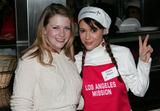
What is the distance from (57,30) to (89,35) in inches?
8.1

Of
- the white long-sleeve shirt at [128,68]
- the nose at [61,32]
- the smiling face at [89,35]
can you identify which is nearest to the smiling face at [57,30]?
the nose at [61,32]

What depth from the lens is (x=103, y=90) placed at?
1854mm

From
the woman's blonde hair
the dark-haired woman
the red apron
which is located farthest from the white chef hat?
the red apron

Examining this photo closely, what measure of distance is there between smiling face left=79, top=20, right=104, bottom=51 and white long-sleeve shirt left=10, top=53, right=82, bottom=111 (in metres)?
0.17

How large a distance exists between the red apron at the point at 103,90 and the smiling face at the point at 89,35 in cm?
13

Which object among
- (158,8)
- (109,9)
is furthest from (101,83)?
(158,8)

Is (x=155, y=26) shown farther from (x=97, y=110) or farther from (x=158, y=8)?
(x=97, y=110)

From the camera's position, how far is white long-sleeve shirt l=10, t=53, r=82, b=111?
160cm

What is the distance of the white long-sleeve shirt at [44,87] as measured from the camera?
62.9 inches

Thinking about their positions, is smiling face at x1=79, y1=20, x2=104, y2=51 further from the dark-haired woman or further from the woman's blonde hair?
the woman's blonde hair

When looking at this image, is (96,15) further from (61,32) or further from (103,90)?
(103,90)

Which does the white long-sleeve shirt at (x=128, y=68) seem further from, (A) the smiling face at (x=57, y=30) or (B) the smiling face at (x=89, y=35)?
(A) the smiling face at (x=57, y=30)

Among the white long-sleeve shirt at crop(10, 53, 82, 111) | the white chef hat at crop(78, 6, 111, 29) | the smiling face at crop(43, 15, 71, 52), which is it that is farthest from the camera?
the white chef hat at crop(78, 6, 111, 29)

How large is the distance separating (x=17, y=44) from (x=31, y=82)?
0.59 metres
